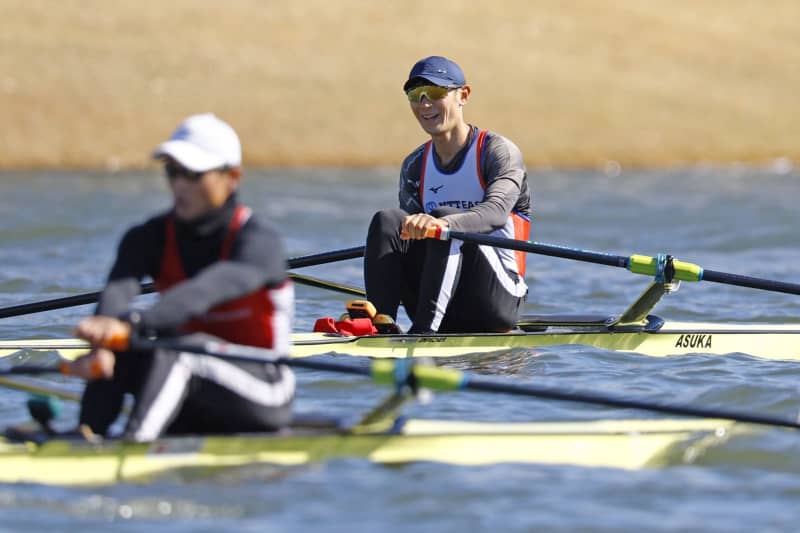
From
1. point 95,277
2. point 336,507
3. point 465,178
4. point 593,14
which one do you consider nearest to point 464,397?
point 465,178

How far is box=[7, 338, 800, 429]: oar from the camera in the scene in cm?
482

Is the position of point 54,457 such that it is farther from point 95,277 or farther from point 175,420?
point 95,277

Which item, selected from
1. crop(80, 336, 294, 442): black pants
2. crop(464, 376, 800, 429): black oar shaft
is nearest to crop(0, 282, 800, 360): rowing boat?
crop(464, 376, 800, 429): black oar shaft

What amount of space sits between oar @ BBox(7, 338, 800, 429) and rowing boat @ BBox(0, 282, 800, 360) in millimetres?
2354

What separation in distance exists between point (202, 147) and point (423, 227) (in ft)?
8.36

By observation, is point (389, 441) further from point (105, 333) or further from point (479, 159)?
point (479, 159)

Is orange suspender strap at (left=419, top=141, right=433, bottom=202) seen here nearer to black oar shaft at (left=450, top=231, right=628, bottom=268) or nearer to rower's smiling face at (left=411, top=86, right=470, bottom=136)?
rower's smiling face at (left=411, top=86, right=470, bottom=136)

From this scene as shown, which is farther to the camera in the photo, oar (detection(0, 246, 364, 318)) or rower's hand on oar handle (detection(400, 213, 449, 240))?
oar (detection(0, 246, 364, 318))

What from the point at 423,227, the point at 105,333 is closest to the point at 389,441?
the point at 105,333

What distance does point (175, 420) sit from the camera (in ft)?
17.0

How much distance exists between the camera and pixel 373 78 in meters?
33.7

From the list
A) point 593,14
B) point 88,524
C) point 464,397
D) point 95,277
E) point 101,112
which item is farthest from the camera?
point 593,14

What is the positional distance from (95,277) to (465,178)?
6.05 meters

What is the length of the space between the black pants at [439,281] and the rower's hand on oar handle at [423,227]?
0.64 feet
